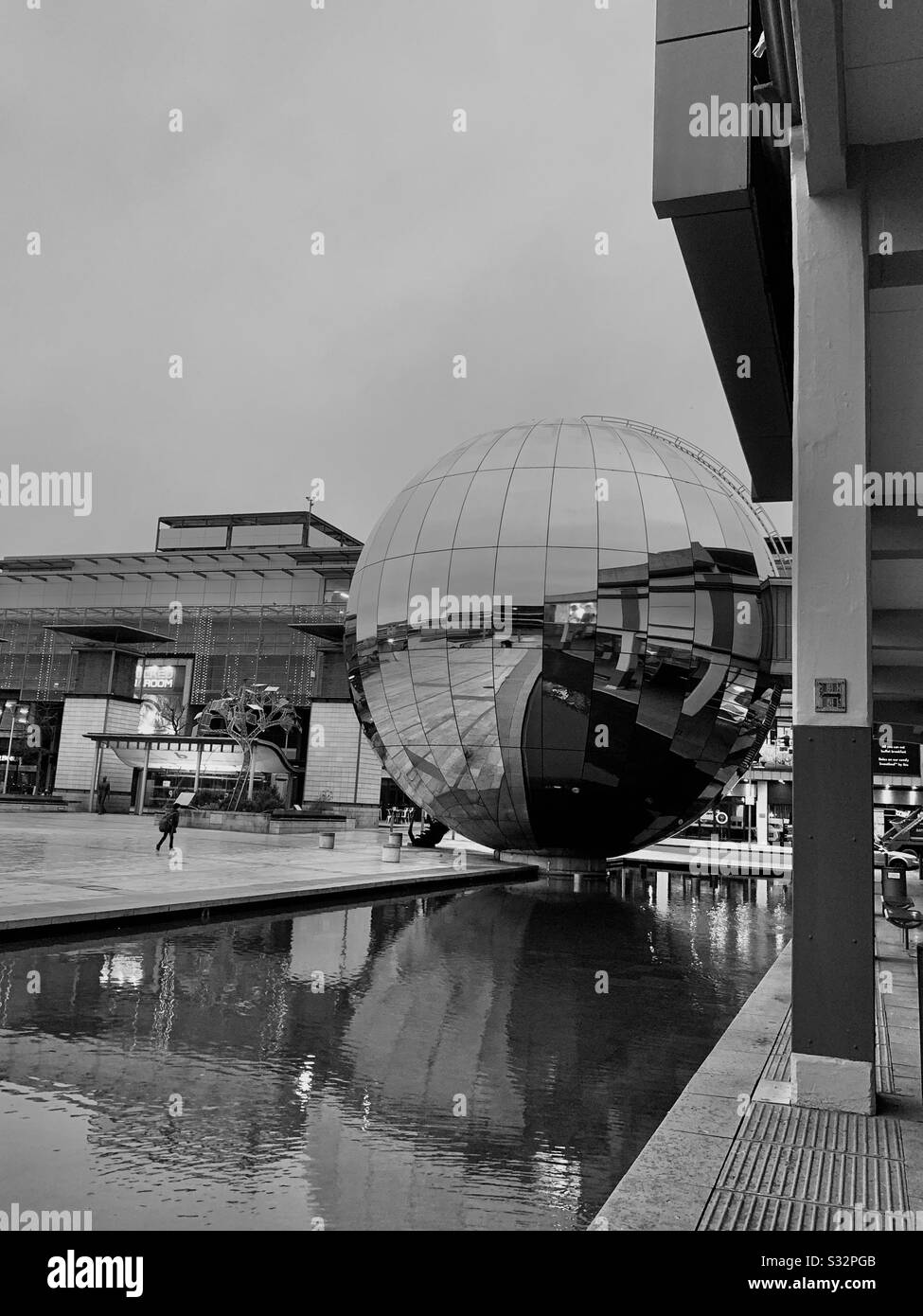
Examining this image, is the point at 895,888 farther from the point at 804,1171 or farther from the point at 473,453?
the point at 804,1171

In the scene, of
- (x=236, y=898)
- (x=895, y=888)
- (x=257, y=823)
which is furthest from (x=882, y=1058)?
(x=257, y=823)

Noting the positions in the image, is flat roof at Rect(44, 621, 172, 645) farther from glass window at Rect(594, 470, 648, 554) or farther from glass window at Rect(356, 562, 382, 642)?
glass window at Rect(594, 470, 648, 554)

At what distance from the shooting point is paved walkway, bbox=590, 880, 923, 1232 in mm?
4000

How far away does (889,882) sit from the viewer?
14570 millimetres

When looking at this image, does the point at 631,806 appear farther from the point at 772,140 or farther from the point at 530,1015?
the point at 772,140

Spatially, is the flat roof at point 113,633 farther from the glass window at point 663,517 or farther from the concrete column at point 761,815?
the glass window at point 663,517

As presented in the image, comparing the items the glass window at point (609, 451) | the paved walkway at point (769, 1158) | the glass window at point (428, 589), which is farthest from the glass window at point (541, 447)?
the paved walkway at point (769, 1158)

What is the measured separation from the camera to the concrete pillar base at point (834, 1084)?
5605 millimetres

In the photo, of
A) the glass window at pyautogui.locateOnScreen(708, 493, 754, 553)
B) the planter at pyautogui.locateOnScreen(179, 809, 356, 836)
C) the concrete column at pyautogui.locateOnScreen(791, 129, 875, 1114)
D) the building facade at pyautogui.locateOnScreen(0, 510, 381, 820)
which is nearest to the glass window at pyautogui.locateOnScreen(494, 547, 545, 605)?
the glass window at pyautogui.locateOnScreen(708, 493, 754, 553)

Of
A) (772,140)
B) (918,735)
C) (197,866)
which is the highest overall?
(772,140)

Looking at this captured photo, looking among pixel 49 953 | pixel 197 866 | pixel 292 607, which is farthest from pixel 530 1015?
pixel 292 607

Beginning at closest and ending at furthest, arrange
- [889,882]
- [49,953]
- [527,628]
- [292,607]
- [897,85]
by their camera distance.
A: 1. [897,85]
2. [49,953]
3. [889,882]
4. [527,628]
5. [292,607]
